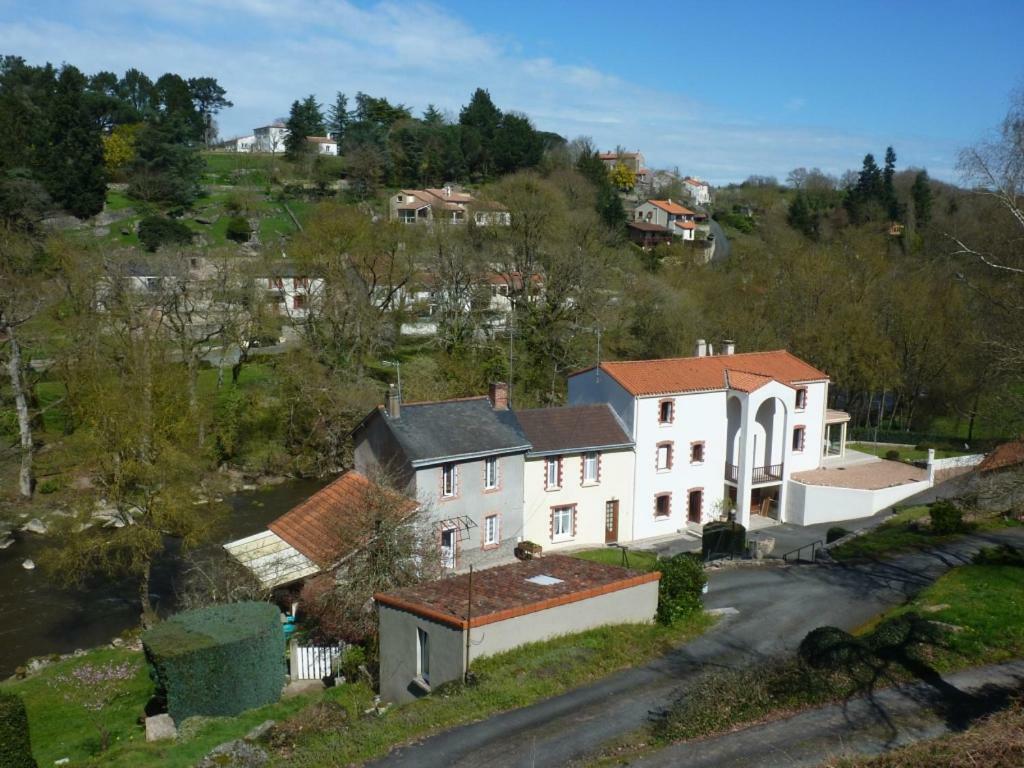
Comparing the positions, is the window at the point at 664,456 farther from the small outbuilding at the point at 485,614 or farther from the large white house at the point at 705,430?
the small outbuilding at the point at 485,614

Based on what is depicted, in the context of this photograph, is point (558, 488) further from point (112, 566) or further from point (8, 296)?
point (8, 296)

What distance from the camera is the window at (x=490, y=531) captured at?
93.0 feet

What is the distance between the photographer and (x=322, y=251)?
45094mm

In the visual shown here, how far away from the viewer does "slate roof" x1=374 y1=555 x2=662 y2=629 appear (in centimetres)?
1638

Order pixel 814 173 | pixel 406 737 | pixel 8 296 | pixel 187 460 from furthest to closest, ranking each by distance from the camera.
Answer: pixel 814 173 → pixel 8 296 → pixel 187 460 → pixel 406 737

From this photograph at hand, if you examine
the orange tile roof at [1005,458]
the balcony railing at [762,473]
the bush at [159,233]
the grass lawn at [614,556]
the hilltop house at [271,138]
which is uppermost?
the hilltop house at [271,138]

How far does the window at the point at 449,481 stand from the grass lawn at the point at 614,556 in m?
5.13

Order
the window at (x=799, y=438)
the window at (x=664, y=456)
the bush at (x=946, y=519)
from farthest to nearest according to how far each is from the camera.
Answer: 1. the window at (x=799, y=438)
2. the window at (x=664, y=456)
3. the bush at (x=946, y=519)

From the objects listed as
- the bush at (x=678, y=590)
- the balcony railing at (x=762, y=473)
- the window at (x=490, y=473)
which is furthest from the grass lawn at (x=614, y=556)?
the bush at (x=678, y=590)

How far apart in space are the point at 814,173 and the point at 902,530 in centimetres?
10931

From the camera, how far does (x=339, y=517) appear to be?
77.9 ft

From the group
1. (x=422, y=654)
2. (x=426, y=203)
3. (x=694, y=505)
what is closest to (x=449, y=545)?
(x=422, y=654)

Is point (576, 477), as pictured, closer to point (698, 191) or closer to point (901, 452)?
point (901, 452)

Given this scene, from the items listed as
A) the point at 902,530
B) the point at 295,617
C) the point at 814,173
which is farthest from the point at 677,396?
the point at 814,173
